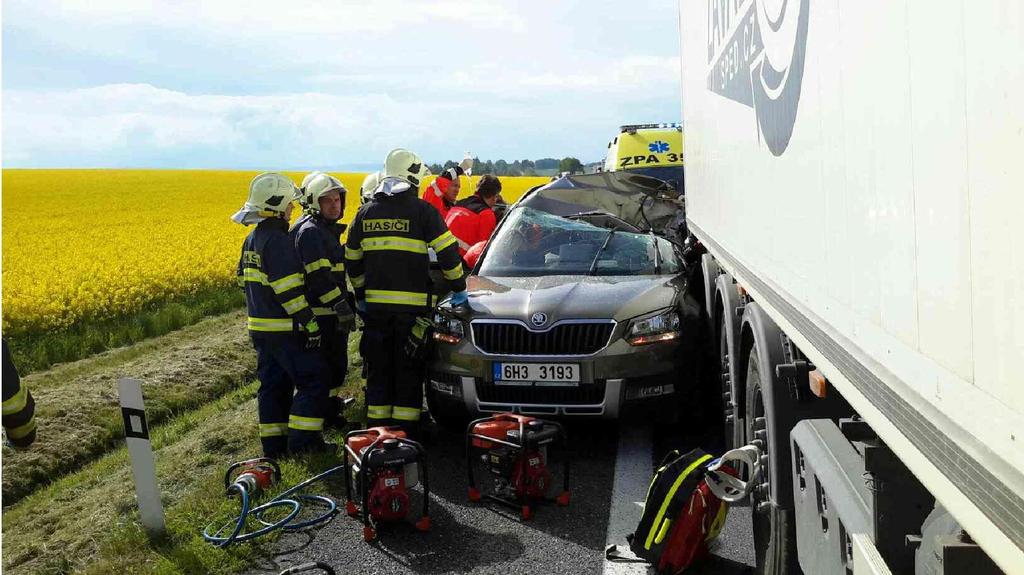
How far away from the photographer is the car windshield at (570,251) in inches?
303

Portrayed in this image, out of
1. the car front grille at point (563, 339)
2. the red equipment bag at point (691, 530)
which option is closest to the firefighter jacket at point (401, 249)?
the car front grille at point (563, 339)

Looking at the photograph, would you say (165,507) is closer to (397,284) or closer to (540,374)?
(397,284)

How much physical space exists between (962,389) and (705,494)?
9.23 ft

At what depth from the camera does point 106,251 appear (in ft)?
67.2

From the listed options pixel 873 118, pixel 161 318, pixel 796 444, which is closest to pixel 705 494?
pixel 796 444

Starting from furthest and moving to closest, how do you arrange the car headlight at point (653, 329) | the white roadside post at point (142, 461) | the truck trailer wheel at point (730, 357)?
1. the car headlight at point (653, 329)
2. the white roadside post at point (142, 461)
3. the truck trailer wheel at point (730, 357)

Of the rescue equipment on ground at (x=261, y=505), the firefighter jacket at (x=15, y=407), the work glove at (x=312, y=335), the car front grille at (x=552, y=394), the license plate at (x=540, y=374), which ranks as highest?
the firefighter jacket at (x=15, y=407)

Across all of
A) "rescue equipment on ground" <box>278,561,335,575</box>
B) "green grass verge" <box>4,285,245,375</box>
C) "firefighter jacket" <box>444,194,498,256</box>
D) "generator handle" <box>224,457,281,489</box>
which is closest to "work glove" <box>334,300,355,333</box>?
"generator handle" <box>224,457,281,489</box>

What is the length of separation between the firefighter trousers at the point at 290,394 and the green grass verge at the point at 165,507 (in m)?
0.27

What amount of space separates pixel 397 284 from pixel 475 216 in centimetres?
326

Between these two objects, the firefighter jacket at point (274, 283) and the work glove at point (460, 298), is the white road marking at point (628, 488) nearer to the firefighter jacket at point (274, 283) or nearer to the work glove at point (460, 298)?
the work glove at point (460, 298)

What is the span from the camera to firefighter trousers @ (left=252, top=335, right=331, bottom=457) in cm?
665

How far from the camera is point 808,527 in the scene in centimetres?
322

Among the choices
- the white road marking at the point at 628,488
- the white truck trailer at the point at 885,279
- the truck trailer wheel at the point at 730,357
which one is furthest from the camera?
the truck trailer wheel at the point at 730,357
